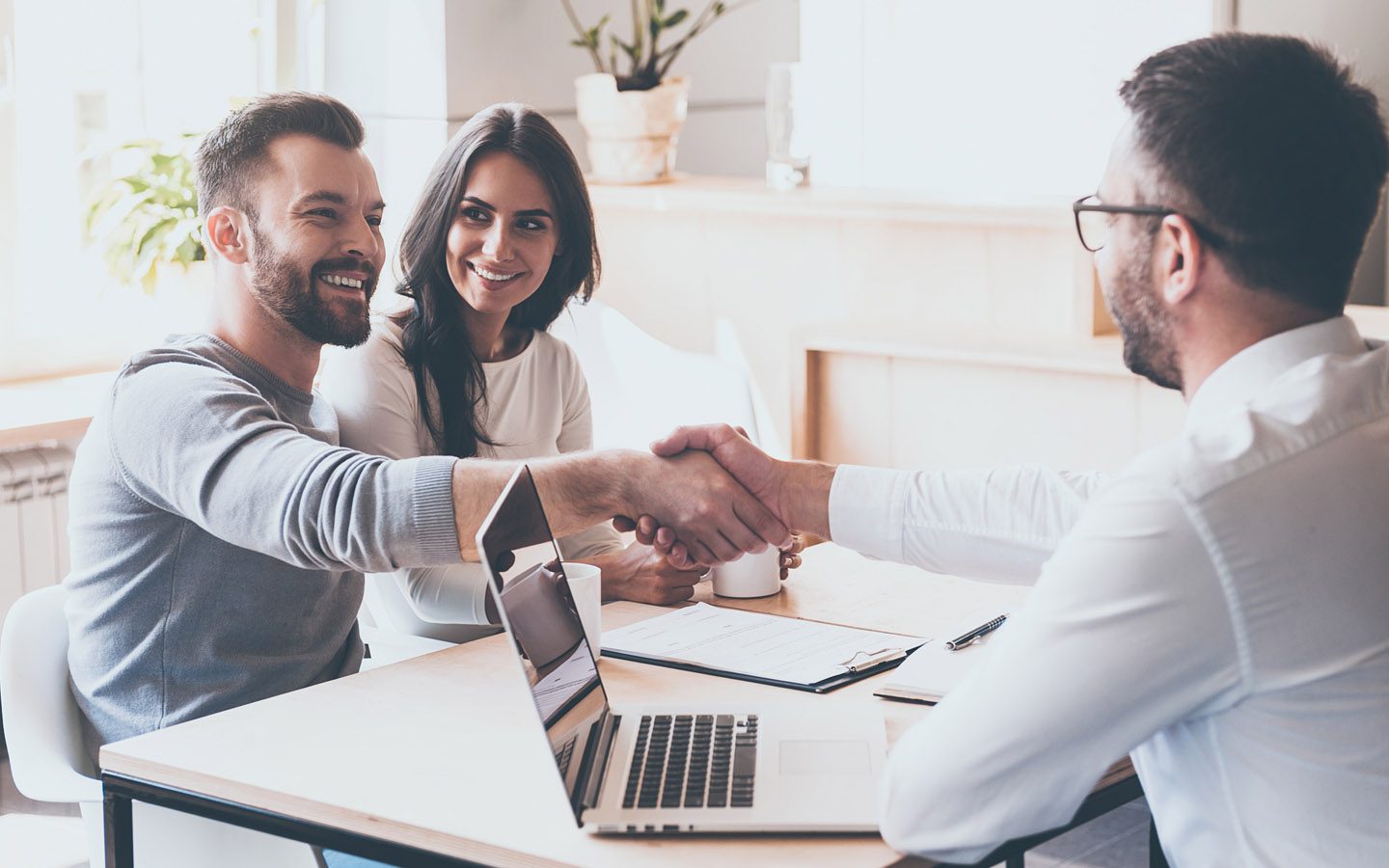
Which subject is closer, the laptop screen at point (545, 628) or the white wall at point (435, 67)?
the laptop screen at point (545, 628)

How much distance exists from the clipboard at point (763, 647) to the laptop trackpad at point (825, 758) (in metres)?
0.19

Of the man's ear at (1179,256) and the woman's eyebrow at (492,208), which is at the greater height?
the woman's eyebrow at (492,208)

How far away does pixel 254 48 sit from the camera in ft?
12.9

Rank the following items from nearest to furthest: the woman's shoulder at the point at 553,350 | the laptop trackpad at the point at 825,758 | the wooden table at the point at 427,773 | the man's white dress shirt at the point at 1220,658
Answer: the man's white dress shirt at the point at 1220,658 → the wooden table at the point at 427,773 → the laptop trackpad at the point at 825,758 → the woman's shoulder at the point at 553,350

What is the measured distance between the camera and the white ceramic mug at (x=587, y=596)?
1700 millimetres

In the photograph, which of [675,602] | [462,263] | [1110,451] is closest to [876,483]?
[675,602]

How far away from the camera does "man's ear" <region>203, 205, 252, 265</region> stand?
6.49 ft

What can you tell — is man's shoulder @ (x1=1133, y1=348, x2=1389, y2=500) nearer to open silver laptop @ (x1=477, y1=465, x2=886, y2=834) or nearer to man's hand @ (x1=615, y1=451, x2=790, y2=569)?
open silver laptop @ (x1=477, y1=465, x2=886, y2=834)

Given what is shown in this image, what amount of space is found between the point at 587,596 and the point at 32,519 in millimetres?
2059

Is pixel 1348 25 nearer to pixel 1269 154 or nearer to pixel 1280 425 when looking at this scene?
pixel 1269 154

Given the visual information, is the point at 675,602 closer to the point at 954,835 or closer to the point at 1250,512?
the point at 954,835

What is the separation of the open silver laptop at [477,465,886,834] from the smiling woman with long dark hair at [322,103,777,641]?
2.14 ft

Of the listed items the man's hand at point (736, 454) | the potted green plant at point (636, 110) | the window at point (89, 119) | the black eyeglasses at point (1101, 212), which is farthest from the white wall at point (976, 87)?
the black eyeglasses at point (1101, 212)

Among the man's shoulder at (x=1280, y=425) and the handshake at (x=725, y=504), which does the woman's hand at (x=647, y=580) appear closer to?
the handshake at (x=725, y=504)
